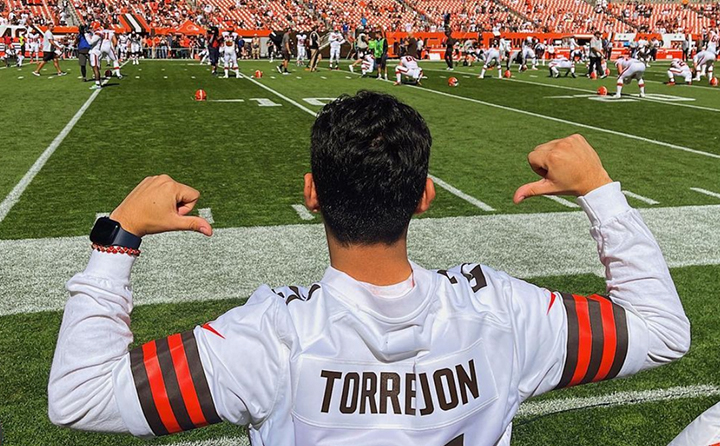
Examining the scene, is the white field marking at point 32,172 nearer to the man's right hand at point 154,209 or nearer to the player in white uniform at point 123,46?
the man's right hand at point 154,209

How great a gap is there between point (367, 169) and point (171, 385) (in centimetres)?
52

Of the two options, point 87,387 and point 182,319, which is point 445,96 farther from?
point 87,387

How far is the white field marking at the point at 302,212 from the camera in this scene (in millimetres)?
6621

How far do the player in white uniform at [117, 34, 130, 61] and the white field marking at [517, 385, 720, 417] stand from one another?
38344mm

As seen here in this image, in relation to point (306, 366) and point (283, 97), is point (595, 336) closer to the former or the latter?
point (306, 366)

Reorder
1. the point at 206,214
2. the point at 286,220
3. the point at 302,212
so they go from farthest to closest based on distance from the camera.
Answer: the point at 302,212 → the point at 206,214 → the point at 286,220

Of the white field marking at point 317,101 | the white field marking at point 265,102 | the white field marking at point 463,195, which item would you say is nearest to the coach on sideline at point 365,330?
the white field marking at point 463,195

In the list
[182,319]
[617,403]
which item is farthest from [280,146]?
[617,403]

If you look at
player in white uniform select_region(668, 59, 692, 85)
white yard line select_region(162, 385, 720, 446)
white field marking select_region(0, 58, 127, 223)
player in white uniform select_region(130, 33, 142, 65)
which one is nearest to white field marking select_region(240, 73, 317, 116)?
white field marking select_region(0, 58, 127, 223)

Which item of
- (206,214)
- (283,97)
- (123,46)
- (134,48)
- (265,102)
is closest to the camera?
(206,214)

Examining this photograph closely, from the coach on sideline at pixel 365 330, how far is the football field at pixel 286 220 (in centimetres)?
182

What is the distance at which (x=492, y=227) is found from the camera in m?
6.30

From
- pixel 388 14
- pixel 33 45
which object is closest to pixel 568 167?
pixel 33 45

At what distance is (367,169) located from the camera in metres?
1.30
